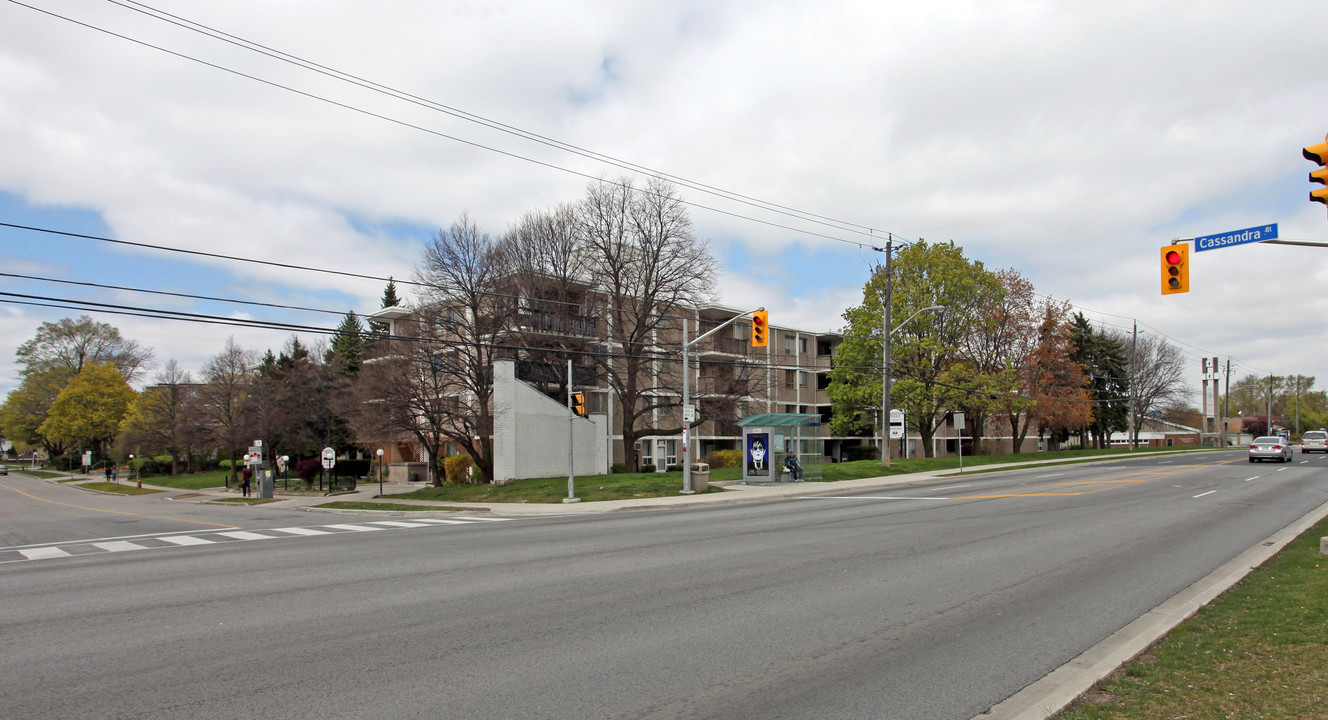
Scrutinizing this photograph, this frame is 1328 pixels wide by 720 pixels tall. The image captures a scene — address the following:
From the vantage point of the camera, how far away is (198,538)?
1825 cm

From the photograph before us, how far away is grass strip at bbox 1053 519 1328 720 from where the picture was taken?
4680 mm

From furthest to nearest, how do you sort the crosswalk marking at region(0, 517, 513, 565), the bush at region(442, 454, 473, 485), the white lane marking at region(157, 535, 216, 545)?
1. the bush at region(442, 454, 473, 485)
2. the white lane marking at region(157, 535, 216, 545)
3. the crosswalk marking at region(0, 517, 513, 565)

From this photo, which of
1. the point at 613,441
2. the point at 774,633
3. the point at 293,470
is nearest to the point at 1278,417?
the point at 613,441

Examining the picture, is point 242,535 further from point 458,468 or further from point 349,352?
point 349,352

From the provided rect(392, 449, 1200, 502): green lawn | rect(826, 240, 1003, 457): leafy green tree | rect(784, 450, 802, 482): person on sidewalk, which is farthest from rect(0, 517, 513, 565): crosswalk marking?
rect(826, 240, 1003, 457): leafy green tree

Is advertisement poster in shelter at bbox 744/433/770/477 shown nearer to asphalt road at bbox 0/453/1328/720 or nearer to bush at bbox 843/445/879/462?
asphalt road at bbox 0/453/1328/720

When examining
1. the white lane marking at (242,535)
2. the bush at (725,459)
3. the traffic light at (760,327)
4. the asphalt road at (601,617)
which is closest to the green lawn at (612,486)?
the traffic light at (760,327)

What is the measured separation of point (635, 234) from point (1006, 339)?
27.8 metres

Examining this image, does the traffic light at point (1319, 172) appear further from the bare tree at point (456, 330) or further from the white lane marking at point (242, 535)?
the bare tree at point (456, 330)

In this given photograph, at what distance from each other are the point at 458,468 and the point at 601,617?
36.1m

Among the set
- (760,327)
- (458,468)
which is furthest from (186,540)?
(458,468)

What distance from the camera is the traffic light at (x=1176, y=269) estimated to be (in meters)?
14.8

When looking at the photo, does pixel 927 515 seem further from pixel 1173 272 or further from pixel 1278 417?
pixel 1278 417

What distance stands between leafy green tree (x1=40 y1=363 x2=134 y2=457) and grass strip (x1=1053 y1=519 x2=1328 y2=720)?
85.8 m
